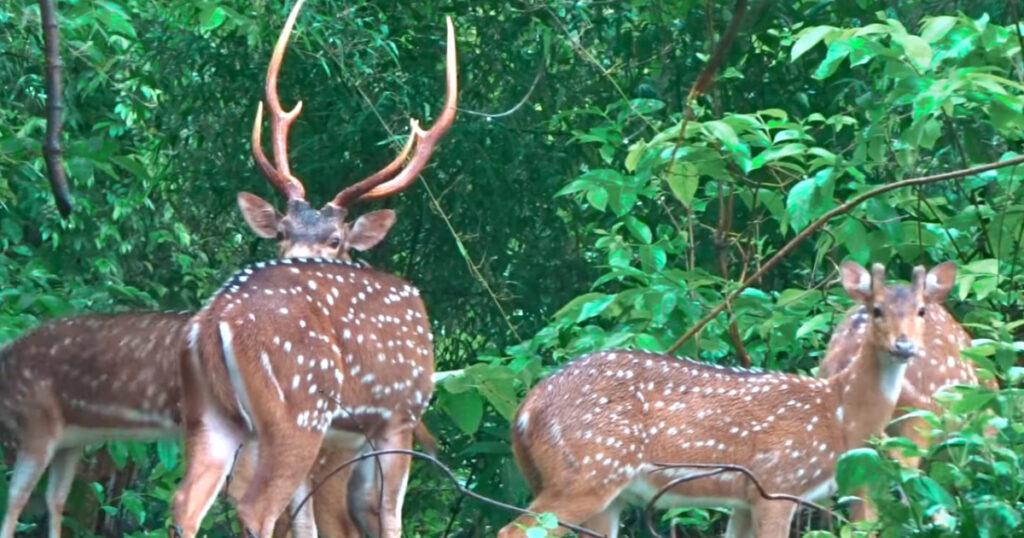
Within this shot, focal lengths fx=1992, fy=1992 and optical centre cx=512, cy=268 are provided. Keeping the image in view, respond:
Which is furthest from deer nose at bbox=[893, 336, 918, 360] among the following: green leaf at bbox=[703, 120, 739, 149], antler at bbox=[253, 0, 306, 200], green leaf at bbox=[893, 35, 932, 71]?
antler at bbox=[253, 0, 306, 200]

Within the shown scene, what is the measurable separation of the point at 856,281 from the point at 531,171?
335 cm

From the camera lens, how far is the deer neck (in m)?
8.00

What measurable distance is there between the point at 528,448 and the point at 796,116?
11.2 feet

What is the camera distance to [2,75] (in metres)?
10.6

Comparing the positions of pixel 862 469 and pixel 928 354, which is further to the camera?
pixel 928 354

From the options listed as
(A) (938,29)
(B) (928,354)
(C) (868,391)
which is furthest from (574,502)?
(A) (938,29)

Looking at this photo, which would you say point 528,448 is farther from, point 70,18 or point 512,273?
point 512,273

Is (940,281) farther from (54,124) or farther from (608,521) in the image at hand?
(54,124)

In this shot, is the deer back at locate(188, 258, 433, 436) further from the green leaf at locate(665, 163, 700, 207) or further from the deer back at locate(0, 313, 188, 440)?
the green leaf at locate(665, 163, 700, 207)

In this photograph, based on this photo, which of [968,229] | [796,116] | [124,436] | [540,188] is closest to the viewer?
[124,436]

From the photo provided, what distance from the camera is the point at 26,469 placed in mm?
8055

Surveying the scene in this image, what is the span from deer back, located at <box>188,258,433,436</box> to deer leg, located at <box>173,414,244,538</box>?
0.10 meters

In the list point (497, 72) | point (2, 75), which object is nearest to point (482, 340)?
point (497, 72)

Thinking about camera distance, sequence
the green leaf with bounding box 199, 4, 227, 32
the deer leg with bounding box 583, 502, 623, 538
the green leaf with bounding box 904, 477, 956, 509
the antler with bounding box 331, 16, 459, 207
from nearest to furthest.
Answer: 1. the green leaf with bounding box 904, 477, 956, 509
2. the deer leg with bounding box 583, 502, 623, 538
3. the green leaf with bounding box 199, 4, 227, 32
4. the antler with bounding box 331, 16, 459, 207
